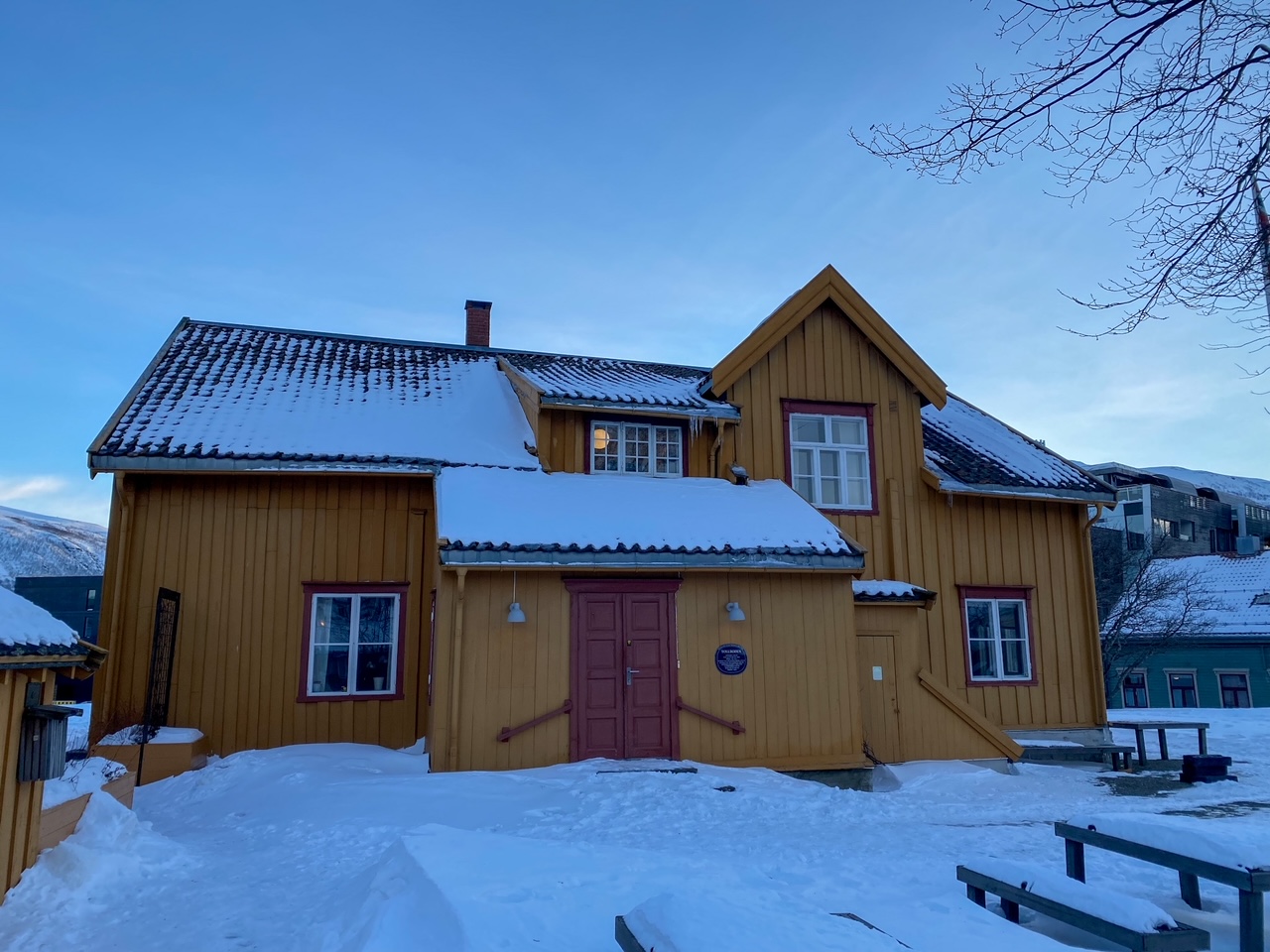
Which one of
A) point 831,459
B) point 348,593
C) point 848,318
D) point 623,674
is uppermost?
point 848,318

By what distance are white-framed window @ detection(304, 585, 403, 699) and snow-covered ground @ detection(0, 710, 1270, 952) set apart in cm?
123

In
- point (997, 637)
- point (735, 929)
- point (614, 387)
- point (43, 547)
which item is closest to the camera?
point (735, 929)

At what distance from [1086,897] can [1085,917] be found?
6.1 inches

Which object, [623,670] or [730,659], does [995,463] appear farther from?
[623,670]

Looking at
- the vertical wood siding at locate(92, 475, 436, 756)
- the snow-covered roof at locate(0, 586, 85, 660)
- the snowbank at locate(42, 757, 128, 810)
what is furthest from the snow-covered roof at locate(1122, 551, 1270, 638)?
the snow-covered roof at locate(0, 586, 85, 660)

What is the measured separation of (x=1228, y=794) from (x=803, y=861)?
313 inches

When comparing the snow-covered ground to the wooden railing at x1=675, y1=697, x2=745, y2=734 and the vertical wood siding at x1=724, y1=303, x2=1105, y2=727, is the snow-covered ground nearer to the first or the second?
the wooden railing at x1=675, y1=697, x2=745, y2=734

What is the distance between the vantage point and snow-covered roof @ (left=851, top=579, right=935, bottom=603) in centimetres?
1377

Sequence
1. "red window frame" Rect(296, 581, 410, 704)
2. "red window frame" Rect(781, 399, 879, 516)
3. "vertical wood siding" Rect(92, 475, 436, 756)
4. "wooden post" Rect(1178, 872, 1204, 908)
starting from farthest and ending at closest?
"red window frame" Rect(781, 399, 879, 516) < "red window frame" Rect(296, 581, 410, 704) < "vertical wood siding" Rect(92, 475, 436, 756) < "wooden post" Rect(1178, 872, 1204, 908)

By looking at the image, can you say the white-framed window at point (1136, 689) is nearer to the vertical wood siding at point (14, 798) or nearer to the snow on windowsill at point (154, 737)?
the snow on windowsill at point (154, 737)

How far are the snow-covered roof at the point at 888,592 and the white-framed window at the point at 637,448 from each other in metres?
3.45

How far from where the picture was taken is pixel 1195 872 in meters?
5.89

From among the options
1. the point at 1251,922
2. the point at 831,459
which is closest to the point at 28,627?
the point at 1251,922

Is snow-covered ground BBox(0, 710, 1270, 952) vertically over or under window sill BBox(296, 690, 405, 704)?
under
